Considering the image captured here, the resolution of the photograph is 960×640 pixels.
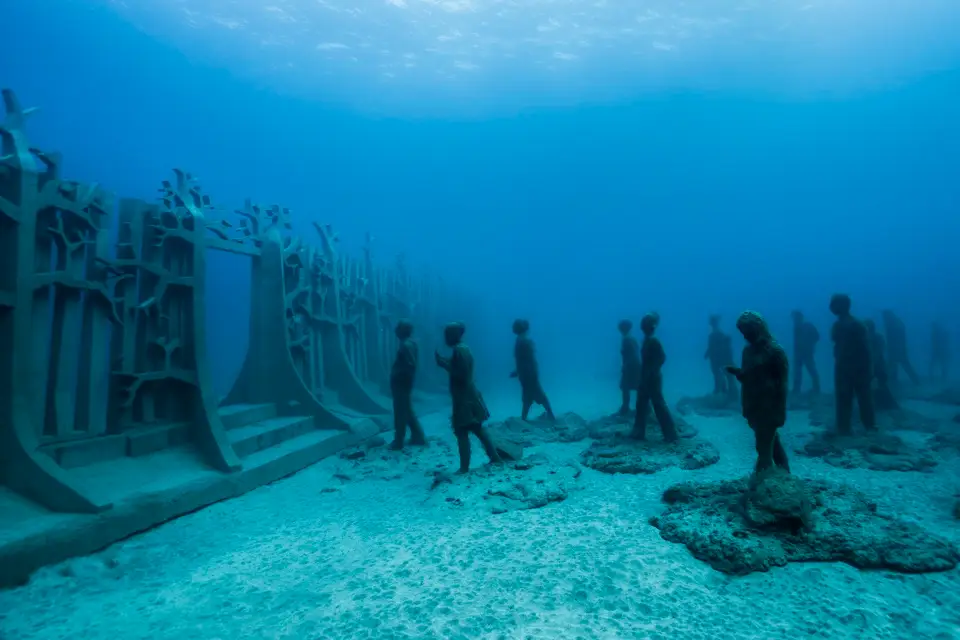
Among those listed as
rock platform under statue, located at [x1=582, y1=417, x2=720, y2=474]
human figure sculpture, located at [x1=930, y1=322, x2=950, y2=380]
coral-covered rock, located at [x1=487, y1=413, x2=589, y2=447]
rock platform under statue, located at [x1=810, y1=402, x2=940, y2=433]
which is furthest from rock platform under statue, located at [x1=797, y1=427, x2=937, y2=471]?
human figure sculpture, located at [x1=930, y1=322, x2=950, y2=380]

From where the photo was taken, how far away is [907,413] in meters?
11.6

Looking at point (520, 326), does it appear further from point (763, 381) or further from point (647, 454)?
point (763, 381)

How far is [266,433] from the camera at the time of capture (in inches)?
353

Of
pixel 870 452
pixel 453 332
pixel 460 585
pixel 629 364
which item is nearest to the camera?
pixel 460 585

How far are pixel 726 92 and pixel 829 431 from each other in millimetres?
116723

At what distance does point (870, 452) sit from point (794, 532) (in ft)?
16.6

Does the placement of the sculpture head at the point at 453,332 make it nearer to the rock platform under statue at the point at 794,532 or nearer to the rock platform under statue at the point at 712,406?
the rock platform under statue at the point at 794,532

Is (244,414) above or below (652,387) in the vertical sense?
below

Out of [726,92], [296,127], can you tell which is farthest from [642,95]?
[296,127]

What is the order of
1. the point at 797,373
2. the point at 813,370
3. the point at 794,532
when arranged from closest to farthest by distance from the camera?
1. the point at 794,532
2. the point at 813,370
3. the point at 797,373

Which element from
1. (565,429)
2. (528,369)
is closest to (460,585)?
(565,429)

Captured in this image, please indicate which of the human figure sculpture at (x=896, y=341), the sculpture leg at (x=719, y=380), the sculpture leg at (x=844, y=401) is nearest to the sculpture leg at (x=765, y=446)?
the sculpture leg at (x=844, y=401)

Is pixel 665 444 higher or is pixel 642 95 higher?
→ pixel 642 95

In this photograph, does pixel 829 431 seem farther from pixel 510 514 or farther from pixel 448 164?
pixel 448 164
